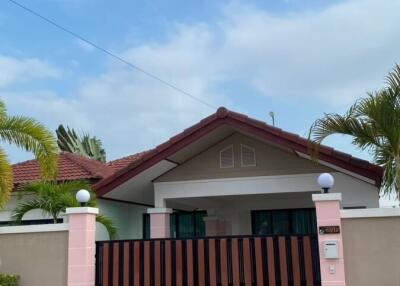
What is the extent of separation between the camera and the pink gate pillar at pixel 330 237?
9531 millimetres

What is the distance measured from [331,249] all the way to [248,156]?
5015 millimetres

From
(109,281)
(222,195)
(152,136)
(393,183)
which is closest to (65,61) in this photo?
(222,195)

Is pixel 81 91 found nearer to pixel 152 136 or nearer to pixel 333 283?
pixel 152 136

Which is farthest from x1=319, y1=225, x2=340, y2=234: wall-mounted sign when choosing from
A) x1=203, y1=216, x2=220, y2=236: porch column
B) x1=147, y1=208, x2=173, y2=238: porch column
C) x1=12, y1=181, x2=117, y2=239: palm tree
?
x1=203, y1=216, x2=220, y2=236: porch column

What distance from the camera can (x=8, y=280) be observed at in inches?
428

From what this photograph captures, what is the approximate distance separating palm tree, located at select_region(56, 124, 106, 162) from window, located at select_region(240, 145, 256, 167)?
16.2 meters

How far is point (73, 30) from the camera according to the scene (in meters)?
15.9

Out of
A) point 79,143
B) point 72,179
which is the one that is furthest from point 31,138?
point 79,143

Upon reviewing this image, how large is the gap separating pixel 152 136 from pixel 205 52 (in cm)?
1281

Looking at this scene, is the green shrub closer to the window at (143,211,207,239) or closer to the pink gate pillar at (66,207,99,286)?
the pink gate pillar at (66,207,99,286)

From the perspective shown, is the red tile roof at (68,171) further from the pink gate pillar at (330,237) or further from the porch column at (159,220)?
the pink gate pillar at (330,237)

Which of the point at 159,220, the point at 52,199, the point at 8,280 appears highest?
the point at 52,199

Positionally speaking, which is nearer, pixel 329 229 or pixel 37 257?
pixel 329 229

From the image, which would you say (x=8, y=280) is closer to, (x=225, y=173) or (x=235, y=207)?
(x=225, y=173)
